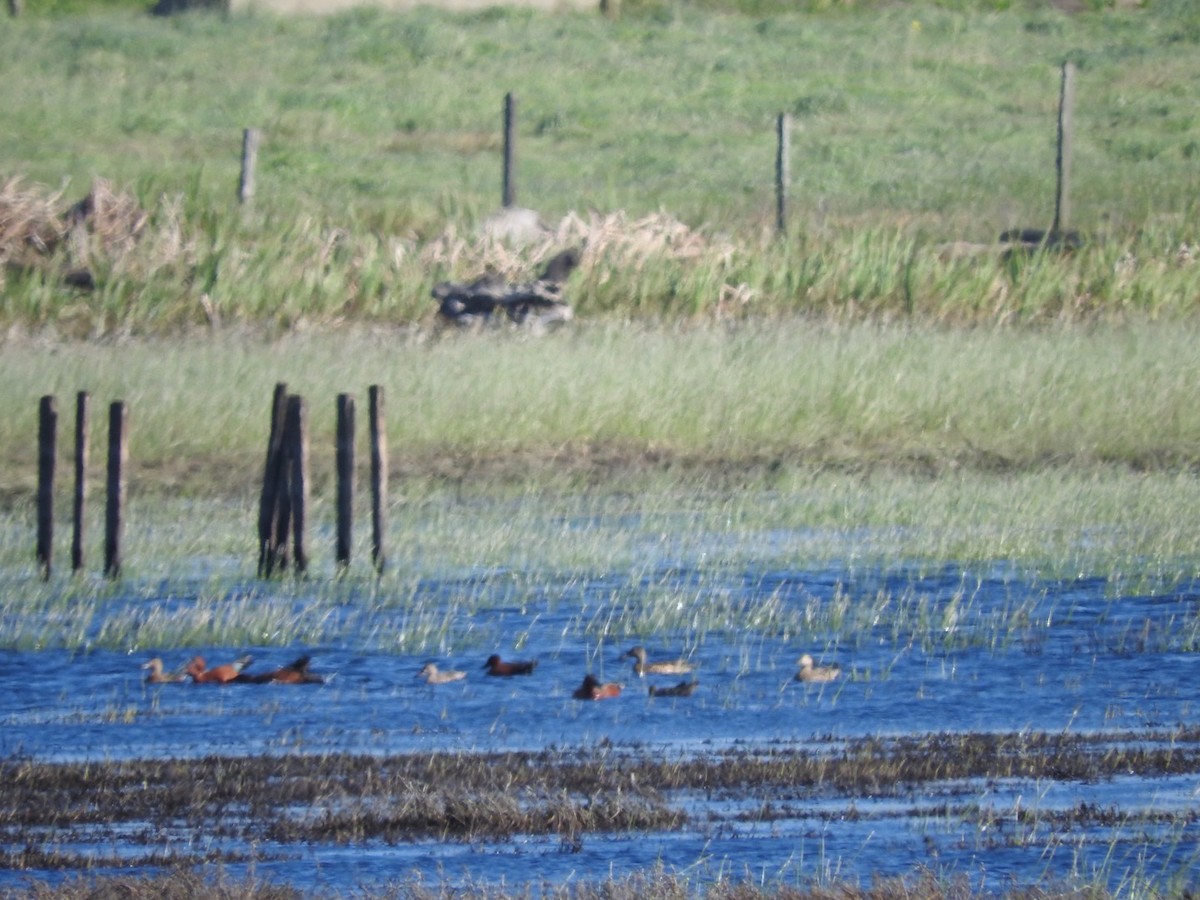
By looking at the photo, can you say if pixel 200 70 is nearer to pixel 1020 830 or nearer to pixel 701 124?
pixel 701 124

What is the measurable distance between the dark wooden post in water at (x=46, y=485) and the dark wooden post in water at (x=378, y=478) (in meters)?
1.86

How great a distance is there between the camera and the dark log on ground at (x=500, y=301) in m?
21.3

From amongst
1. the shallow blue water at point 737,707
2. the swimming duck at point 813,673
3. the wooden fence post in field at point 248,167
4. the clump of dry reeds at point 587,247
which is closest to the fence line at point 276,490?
the shallow blue water at point 737,707

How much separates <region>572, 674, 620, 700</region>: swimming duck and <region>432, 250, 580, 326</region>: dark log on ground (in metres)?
→ 11.1

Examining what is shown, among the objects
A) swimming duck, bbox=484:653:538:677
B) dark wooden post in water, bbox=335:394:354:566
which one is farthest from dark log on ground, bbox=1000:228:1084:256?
swimming duck, bbox=484:653:538:677

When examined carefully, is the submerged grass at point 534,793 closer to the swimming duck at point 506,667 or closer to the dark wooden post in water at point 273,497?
the swimming duck at point 506,667

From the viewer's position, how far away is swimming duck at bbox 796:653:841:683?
10.6 m

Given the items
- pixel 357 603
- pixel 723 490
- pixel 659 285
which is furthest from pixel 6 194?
pixel 357 603

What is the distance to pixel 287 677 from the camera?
418 inches

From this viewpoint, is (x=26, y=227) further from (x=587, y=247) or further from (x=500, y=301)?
(x=587, y=247)

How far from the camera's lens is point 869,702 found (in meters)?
10.3

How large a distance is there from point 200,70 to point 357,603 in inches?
1160

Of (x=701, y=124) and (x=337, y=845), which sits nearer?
(x=337, y=845)

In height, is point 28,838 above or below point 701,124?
below
